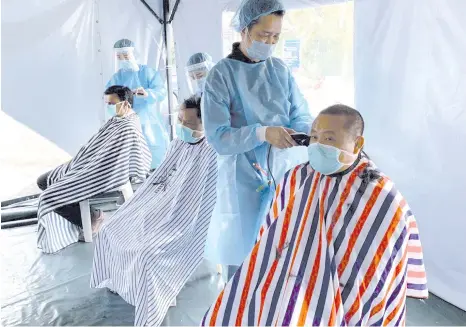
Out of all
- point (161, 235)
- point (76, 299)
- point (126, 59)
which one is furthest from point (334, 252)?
point (126, 59)

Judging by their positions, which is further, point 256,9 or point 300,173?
point 256,9

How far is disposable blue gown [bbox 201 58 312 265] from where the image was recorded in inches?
64.6

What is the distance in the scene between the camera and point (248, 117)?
1686 millimetres

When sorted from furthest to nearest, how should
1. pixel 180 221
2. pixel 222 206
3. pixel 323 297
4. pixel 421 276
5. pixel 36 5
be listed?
1. pixel 36 5
2. pixel 180 221
3. pixel 222 206
4. pixel 421 276
5. pixel 323 297

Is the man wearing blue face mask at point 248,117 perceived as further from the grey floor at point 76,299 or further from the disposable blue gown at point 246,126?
the grey floor at point 76,299

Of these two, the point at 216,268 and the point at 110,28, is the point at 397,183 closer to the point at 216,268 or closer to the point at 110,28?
the point at 216,268

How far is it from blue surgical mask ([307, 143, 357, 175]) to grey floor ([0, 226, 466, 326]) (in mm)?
1077

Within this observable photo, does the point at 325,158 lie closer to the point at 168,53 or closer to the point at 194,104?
the point at 194,104

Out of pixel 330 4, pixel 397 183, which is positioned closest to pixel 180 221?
pixel 397 183

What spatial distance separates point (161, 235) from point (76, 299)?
26.8 inches

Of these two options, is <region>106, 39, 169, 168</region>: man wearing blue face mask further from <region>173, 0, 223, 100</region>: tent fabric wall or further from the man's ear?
the man's ear

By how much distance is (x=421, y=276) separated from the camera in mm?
1377

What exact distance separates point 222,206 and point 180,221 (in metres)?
0.38

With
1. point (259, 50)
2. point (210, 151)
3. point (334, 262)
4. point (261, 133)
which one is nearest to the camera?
point (334, 262)
